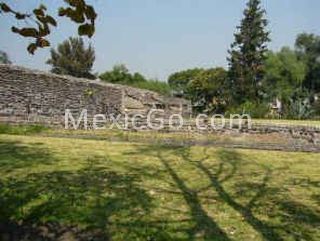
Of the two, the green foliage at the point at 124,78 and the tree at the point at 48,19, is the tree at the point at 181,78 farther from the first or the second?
the tree at the point at 48,19

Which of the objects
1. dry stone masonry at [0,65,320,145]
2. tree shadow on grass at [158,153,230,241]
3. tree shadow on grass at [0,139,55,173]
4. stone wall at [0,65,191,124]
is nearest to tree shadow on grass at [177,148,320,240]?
tree shadow on grass at [158,153,230,241]

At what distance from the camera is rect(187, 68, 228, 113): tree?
42250 millimetres

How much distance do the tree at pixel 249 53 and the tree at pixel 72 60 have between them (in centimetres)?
1541

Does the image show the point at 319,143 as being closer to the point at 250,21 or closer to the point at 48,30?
the point at 48,30

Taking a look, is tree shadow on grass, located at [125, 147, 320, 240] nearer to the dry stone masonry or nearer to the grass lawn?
the grass lawn

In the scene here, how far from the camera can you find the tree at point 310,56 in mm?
52275

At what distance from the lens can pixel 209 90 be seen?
44750mm

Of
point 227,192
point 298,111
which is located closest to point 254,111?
point 298,111

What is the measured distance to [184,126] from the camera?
1408 cm

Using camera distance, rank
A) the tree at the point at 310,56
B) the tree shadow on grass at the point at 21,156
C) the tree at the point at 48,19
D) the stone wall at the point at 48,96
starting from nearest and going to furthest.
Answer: the tree at the point at 48,19, the tree shadow on grass at the point at 21,156, the stone wall at the point at 48,96, the tree at the point at 310,56

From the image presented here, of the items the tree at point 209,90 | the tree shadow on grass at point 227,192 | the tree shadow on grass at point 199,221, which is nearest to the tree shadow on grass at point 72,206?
the tree shadow on grass at point 199,221

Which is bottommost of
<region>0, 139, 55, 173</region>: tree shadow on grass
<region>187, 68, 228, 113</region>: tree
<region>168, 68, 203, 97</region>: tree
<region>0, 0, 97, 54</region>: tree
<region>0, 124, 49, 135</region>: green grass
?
<region>0, 139, 55, 173</region>: tree shadow on grass

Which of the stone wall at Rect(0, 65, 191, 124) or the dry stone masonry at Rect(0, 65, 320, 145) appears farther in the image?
the stone wall at Rect(0, 65, 191, 124)

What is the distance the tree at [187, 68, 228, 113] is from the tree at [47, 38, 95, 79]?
36.1ft
